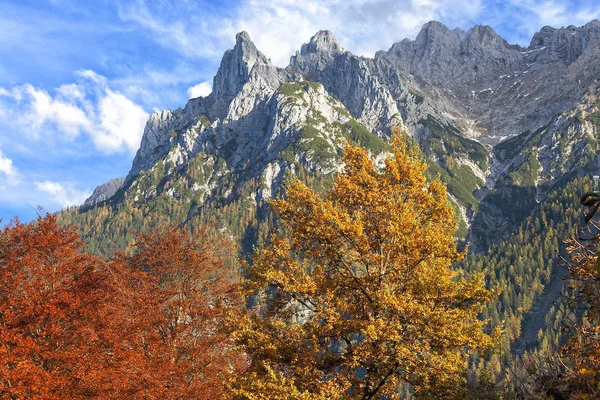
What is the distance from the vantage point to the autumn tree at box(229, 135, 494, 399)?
1436 cm

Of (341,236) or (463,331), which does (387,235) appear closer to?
(341,236)

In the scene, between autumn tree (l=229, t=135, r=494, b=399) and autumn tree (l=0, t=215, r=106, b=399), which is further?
autumn tree (l=0, t=215, r=106, b=399)

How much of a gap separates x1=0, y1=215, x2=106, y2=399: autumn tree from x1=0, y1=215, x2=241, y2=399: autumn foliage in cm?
6

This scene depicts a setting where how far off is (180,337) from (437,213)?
20.9 m

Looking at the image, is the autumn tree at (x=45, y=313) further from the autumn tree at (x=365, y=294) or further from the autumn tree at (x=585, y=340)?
the autumn tree at (x=585, y=340)

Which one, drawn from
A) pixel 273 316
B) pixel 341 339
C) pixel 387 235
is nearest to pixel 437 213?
pixel 387 235

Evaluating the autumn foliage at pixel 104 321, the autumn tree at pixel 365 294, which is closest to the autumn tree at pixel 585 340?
the autumn tree at pixel 365 294

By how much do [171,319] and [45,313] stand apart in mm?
9491

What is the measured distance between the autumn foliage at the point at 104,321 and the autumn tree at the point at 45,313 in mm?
55

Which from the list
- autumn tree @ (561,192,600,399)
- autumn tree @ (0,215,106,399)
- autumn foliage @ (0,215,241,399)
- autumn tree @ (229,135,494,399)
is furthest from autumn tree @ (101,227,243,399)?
autumn tree @ (561,192,600,399)

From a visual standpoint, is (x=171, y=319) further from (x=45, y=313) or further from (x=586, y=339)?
(x=586, y=339)

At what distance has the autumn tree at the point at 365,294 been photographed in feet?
47.1

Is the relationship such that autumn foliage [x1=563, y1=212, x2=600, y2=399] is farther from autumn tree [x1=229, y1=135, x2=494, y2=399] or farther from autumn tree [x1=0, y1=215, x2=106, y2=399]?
autumn tree [x1=0, y1=215, x2=106, y2=399]

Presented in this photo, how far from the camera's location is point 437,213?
17484mm
